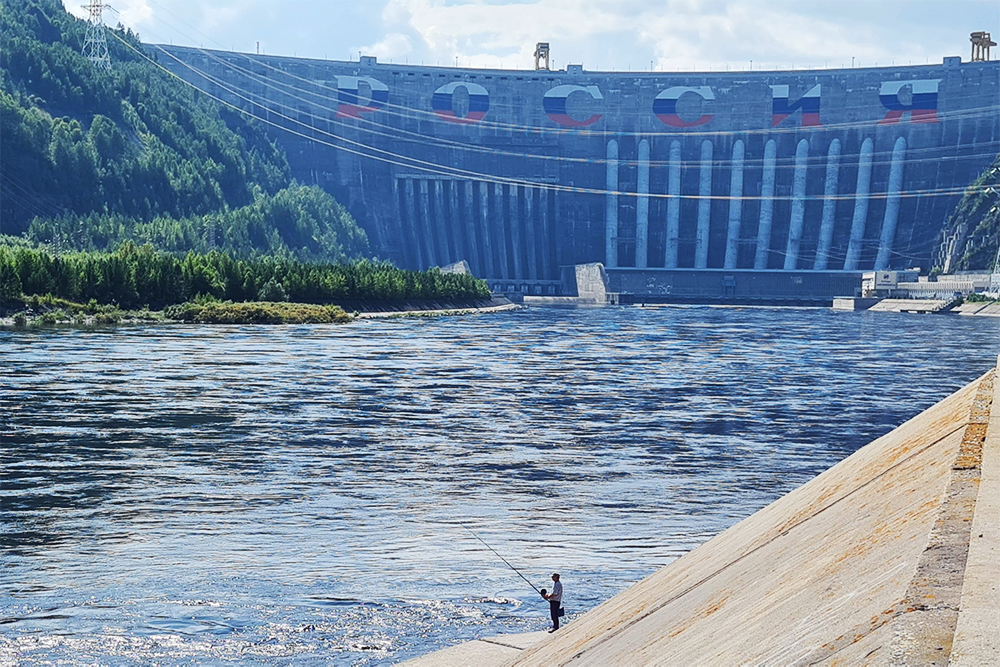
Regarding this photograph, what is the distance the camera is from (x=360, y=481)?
1319 inches

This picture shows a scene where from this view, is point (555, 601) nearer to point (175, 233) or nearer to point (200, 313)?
point (200, 313)

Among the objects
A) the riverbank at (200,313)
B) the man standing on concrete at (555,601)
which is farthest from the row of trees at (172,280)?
the man standing on concrete at (555,601)

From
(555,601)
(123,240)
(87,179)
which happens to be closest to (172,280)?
(123,240)

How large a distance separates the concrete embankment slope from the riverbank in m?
90.6

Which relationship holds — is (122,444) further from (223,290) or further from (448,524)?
(223,290)

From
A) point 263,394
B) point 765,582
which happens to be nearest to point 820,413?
point 263,394

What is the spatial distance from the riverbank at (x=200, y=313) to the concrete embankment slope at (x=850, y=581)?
297 feet

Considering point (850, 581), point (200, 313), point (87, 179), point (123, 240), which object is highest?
point (87, 179)

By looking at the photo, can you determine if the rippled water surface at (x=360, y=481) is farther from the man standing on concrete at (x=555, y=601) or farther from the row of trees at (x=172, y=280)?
the row of trees at (x=172, y=280)

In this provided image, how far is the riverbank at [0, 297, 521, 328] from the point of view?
104m

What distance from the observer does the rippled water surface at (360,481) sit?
20.0m

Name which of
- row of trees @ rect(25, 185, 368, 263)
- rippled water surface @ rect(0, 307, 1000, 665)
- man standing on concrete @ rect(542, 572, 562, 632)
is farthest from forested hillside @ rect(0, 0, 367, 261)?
man standing on concrete @ rect(542, 572, 562, 632)

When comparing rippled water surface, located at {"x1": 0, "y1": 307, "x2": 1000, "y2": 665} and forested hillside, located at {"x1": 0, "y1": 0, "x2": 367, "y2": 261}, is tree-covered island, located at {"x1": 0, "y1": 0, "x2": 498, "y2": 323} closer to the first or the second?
forested hillside, located at {"x1": 0, "y1": 0, "x2": 367, "y2": 261}

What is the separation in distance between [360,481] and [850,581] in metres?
25.2
